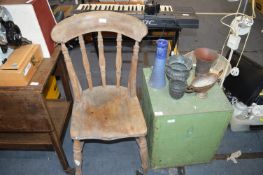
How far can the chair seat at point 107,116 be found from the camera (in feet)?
3.83

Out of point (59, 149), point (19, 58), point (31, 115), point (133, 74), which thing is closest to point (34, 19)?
point (19, 58)

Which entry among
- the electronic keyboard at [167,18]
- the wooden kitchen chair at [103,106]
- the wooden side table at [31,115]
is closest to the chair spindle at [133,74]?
the wooden kitchen chair at [103,106]

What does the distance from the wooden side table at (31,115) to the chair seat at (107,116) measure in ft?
0.57

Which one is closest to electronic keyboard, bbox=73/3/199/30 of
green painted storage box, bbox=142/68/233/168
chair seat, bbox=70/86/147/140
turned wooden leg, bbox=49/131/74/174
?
green painted storage box, bbox=142/68/233/168

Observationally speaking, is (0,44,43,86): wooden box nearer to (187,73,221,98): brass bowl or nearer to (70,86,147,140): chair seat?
(70,86,147,140): chair seat

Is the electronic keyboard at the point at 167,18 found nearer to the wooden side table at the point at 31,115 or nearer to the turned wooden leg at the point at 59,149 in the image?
the wooden side table at the point at 31,115

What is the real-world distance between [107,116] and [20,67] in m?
0.51

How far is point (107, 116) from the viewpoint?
4.13ft

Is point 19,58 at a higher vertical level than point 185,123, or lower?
higher

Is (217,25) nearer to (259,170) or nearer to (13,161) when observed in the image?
(259,170)

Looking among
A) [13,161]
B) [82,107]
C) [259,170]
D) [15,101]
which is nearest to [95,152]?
[82,107]

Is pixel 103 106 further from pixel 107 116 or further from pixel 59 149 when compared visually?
pixel 59 149

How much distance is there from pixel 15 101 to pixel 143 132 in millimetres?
667

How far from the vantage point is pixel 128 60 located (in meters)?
2.49
